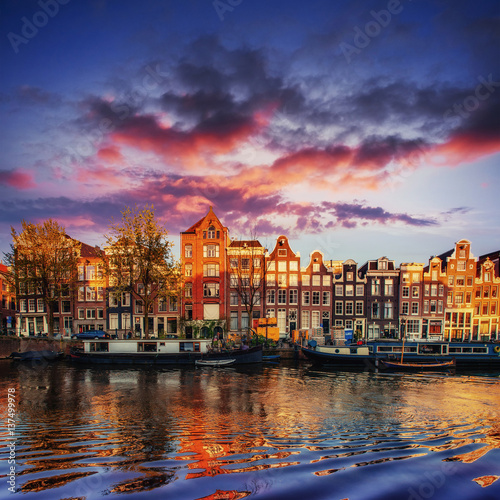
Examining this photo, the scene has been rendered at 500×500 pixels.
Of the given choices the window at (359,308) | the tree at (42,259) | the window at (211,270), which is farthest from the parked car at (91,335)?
the window at (359,308)

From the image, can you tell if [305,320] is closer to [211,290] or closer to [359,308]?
[359,308]

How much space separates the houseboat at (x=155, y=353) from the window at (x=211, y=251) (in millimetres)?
19050

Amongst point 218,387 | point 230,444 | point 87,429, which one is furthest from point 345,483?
point 218,387

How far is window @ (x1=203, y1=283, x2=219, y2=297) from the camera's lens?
6150 centimetres

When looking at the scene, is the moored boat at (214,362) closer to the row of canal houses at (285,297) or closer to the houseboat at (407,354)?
the houseboat at (407,354)

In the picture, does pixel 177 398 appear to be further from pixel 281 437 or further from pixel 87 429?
pixel 281 437

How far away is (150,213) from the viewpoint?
166ft

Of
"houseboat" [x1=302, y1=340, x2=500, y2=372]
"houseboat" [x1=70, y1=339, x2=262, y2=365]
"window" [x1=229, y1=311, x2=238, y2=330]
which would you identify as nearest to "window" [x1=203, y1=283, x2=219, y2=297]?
"window" [x1=229, y1=311, x2=238, y2=330]

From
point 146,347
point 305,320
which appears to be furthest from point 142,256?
point 305,320

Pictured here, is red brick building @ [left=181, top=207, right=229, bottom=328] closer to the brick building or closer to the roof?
the roof

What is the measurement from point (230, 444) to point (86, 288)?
188ft

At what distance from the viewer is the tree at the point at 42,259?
2170 inches

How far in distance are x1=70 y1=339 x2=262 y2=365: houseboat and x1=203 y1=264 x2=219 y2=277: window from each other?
55.4 feet

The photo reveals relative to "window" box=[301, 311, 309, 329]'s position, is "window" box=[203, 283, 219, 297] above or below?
above
